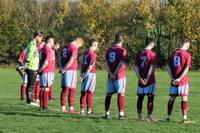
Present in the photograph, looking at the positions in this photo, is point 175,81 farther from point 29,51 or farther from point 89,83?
point 29,51

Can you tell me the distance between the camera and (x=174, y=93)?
463 inches

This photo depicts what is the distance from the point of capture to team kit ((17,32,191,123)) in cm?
1173

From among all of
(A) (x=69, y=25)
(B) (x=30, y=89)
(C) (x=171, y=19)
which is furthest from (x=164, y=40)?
(B) (x=30, y=89)

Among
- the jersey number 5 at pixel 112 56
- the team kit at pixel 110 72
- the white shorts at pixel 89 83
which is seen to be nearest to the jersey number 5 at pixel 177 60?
the team kit at pixel 110 72

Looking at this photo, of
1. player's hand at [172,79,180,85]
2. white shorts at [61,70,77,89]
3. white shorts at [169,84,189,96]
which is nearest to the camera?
player's hand at [172,79,180,85]

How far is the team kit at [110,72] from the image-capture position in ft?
38.5

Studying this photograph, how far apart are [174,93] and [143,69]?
91 cm

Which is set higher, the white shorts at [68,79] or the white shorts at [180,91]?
the white shorts at [68,79]

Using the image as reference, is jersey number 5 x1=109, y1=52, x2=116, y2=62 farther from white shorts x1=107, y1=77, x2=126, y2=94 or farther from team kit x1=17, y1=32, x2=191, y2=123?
white shorts x1=107, y1=77, x2=126, y2=94

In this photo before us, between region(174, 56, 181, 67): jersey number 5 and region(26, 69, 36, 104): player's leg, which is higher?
region(174, 56, 181, 67): jersey number 5

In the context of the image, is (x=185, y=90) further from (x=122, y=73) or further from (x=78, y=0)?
(x=78, y=0)

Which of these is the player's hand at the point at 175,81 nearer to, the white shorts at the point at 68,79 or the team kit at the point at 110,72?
the team kit at the point at 110,72

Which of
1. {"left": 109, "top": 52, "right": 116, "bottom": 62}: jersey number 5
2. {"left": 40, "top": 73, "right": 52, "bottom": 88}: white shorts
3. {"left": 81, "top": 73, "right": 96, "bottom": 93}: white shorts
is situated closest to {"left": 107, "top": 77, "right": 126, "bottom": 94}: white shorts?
{"left": 109, "top": 52, "right": 116, "bottom": 62}: jersey number 5

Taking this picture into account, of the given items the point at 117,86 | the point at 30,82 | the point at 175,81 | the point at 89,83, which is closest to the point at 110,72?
the point at 117,86
